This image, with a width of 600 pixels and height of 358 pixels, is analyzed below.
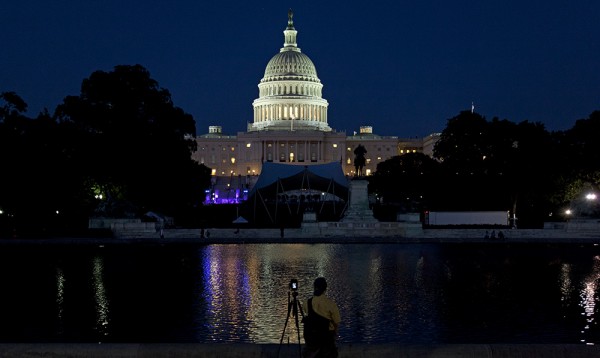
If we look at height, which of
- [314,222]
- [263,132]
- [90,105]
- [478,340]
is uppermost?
[263,132]

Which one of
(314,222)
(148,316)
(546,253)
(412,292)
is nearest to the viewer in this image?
(148,316)

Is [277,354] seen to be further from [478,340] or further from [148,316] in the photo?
[148,316]

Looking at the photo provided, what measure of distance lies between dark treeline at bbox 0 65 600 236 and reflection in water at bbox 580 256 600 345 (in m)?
25.9

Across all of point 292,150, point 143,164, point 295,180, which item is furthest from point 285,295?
point 292,150

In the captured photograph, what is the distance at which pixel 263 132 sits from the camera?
18938 cm

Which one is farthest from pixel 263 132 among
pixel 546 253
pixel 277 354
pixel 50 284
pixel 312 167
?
pixel 277 354

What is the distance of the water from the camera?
798 inches

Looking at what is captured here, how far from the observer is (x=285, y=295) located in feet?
86.1

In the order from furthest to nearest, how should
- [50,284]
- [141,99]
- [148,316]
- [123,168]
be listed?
[141,99] < [123,168] < [50,284] < [148,316]

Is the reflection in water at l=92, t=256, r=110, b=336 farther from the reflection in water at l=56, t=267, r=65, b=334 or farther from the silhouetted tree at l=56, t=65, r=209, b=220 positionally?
the silhouetted tree at l=56, t=65, r=209, b=220

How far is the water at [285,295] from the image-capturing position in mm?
20281

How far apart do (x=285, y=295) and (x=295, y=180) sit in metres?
56.9

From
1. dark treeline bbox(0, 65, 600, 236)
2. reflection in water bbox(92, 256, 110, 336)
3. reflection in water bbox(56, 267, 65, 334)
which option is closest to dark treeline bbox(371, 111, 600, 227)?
dark treeline bbox(0, 65, 600, 236)

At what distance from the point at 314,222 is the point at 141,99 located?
63.2 feet
